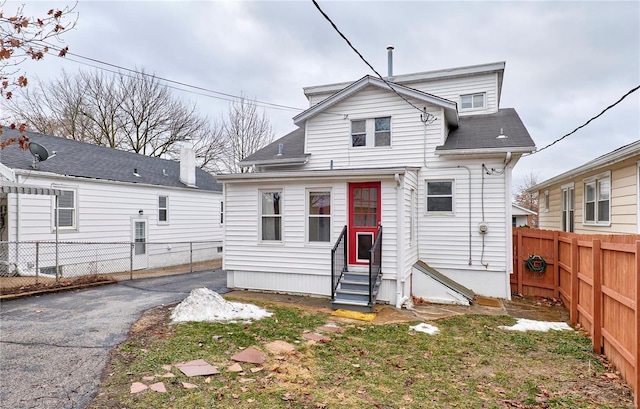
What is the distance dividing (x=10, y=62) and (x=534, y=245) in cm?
1125

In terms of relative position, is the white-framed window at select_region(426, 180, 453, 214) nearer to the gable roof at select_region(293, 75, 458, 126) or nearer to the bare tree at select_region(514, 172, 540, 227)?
the gable roof at select_region(293, 75, 458, 126)

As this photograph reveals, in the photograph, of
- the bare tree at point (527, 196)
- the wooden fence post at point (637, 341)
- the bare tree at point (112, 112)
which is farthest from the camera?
the bare tree at point (527, 196)

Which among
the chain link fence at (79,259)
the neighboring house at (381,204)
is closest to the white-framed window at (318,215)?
the neighboring house at (381,204)

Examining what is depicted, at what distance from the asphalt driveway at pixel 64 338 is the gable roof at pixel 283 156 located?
4043 millimetres

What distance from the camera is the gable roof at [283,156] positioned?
10.8 metres

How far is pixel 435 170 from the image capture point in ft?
31.6

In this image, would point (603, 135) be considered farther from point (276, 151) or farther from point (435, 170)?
point (276, 151)

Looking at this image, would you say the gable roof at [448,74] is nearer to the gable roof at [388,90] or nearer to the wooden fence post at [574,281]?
the gable roof at [388,90]

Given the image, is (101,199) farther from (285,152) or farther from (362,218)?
(362,218)

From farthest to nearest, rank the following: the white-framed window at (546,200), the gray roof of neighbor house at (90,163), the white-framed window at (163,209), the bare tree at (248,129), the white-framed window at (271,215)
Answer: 1. the bare tree at (248,129)
2. the white-framed window at (163,209)
3. the white-framed window at (546,200)
4. the gray roof of neighbor house at (90,163)
5. the white-framed window at (271,215)

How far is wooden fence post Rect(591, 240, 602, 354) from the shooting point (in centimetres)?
489

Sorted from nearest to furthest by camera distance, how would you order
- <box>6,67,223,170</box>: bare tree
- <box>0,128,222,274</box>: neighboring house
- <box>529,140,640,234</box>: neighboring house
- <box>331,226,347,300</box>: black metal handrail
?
<box>331,226,347,300</box>: black metal handrail → <box>529,140,640,234</box>: neighboring house → <box>0,128,222,274</box>: neighboring house → <box>6,67,223,170</box>: bare tree

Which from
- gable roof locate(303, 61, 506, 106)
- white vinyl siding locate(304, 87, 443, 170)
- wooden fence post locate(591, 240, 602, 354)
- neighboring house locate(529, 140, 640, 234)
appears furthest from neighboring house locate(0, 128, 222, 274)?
neighboring house locate(529, 140, 640, 234)

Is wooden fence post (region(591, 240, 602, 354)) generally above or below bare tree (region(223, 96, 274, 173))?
below
